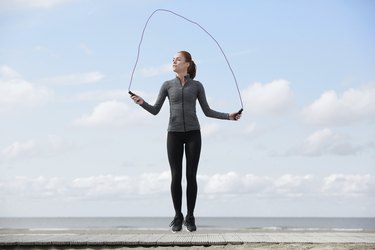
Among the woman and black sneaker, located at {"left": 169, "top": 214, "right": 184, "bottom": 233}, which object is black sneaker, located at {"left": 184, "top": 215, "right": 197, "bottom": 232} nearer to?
the woman

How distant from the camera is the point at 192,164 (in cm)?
807

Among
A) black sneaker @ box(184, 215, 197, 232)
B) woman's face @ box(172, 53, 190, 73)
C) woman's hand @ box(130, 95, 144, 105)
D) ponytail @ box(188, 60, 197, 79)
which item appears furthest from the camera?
ponytail @ box(188, 60, 197, 79)

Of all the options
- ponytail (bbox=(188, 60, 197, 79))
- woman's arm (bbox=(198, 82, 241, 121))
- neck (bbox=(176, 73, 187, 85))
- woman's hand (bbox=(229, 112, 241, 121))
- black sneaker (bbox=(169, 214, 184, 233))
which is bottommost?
black sneaker (bbox=(169, 214, 184, 233))

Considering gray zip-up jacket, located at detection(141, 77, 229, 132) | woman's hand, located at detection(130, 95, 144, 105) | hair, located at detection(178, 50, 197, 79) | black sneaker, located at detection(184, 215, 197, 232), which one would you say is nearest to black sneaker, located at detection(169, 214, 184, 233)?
black sneaker, located at detection(184, 215, 197, 232)

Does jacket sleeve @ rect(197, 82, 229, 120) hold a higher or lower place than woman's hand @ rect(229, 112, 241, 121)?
higher

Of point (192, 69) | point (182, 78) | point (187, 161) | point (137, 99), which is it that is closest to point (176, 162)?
point (187, 161)

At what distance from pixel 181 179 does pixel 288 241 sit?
2141mm

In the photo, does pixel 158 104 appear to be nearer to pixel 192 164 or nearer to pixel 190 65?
pixel 190 65

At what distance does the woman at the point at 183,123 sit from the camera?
8008mm

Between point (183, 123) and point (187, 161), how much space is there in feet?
1.80

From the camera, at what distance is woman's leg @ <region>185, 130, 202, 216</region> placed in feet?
26.3

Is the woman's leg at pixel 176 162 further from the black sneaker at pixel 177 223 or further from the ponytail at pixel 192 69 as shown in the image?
the ponytail at pixel 192 69

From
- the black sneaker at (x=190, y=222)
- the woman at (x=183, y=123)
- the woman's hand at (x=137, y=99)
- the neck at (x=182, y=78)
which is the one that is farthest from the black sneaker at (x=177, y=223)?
the neck at (x=182, y=78)

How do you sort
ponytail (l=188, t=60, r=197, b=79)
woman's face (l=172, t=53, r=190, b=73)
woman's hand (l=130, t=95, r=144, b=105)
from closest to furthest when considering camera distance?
1. woman's hand (l=130, t=95, r=144, b=105)
2. woman's face (l=172, t=53, r=190, b=73)
3. ponytail (l=188, t=60, r=197, b=79)
